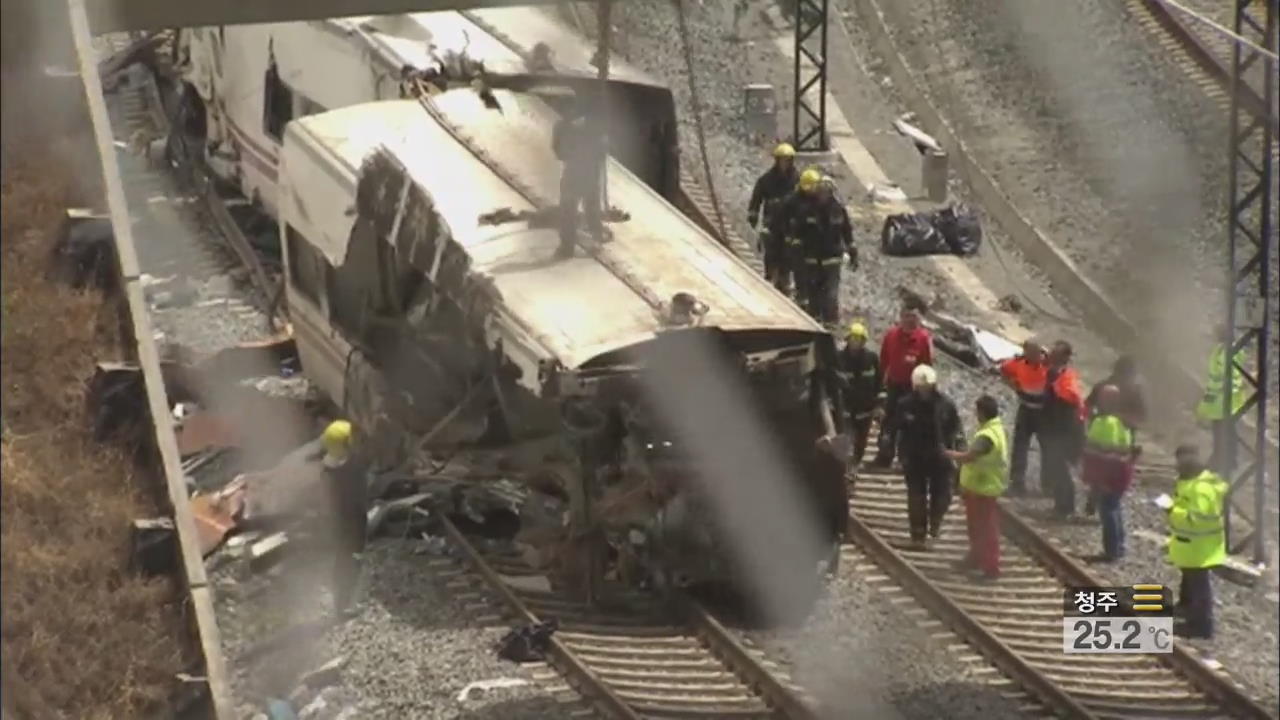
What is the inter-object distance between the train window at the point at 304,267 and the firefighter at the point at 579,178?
240cm

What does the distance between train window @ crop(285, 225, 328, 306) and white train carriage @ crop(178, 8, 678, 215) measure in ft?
4.55

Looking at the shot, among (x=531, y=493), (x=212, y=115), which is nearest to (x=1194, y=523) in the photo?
(x=531, y=493)

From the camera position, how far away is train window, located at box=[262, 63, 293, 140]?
16.6 metres

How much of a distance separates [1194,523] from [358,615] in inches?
191

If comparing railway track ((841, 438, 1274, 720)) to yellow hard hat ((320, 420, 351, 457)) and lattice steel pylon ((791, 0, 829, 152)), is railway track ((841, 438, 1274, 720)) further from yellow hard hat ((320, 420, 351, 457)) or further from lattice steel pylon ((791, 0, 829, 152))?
lattice steel pylon ((791, 0, 829, 152))

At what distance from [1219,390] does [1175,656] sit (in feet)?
10.9

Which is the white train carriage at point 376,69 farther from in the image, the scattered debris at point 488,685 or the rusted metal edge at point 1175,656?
the scattered debris at point 488,685

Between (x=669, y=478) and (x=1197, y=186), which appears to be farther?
(x=1197, y=186)

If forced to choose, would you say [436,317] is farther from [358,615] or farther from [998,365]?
[998,365]

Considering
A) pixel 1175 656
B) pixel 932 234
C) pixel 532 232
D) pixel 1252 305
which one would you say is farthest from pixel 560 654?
pixel 932 234

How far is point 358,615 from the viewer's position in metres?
11.6

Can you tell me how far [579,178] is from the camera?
1227 centimetres

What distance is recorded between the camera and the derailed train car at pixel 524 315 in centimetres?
1128

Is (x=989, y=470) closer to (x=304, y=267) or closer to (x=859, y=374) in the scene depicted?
(x=859, y=374)
